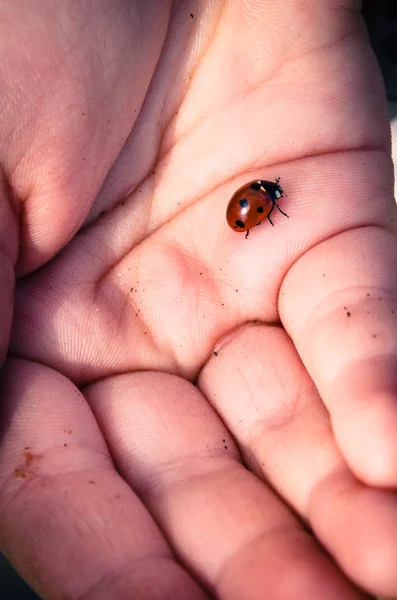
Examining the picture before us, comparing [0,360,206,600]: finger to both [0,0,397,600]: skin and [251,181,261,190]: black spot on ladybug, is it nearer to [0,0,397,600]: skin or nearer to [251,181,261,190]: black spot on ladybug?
[0,0,397,600]: skin

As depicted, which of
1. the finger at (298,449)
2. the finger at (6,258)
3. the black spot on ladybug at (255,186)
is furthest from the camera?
the black spot on ladybug at (255,186)

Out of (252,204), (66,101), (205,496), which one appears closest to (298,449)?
(205,496)

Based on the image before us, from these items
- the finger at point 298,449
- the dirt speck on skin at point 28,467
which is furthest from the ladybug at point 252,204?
the dirt speck on skin at point 28,467

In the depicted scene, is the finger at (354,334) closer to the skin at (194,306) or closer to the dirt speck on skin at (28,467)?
the skin at (194,306)

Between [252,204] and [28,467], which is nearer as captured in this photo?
[28,467]

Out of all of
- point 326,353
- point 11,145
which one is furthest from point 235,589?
point 11,145

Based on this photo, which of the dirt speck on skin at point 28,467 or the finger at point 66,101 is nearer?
the dirt speck on skin at point 28,467

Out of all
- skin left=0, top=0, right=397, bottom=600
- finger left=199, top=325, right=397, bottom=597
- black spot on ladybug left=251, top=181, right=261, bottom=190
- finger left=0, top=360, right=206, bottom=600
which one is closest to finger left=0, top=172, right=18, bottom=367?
skin left=0, top=0, right=397, bottom=600

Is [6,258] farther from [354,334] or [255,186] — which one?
[354,334]

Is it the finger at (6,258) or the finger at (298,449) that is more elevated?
the finger at (6,258)
